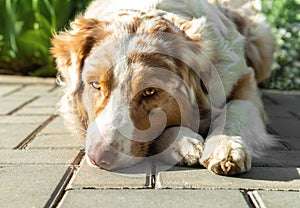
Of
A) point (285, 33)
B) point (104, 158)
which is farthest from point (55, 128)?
point (285, 33)

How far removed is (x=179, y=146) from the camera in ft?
8.43

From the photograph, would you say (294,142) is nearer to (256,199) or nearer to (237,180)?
(237,180)

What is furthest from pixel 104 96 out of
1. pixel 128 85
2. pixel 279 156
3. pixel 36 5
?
pixel 36 5

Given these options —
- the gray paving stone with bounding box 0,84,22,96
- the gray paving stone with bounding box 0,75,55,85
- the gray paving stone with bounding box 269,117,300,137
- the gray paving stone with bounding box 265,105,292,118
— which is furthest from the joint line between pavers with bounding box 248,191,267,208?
the gray paving stone with bounding box 0,75,55,85

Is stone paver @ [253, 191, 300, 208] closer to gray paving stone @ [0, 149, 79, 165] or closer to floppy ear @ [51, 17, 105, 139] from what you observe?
gray paving stone @ [0, 149, 79, 165]

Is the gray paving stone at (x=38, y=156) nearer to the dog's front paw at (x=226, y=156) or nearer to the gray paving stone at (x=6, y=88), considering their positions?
the dog's front paw at (x=226, y=156)

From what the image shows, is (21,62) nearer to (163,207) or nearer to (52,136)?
(52,136)

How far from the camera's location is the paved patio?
1954mm

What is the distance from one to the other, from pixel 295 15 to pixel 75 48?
4.21 m

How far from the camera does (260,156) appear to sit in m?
2.69

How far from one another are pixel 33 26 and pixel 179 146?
407cm

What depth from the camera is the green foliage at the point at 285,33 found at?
20.4ft

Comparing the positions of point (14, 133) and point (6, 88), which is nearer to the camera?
point (14, 133)

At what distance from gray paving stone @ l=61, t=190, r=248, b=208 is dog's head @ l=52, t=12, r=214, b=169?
1.03 ft
